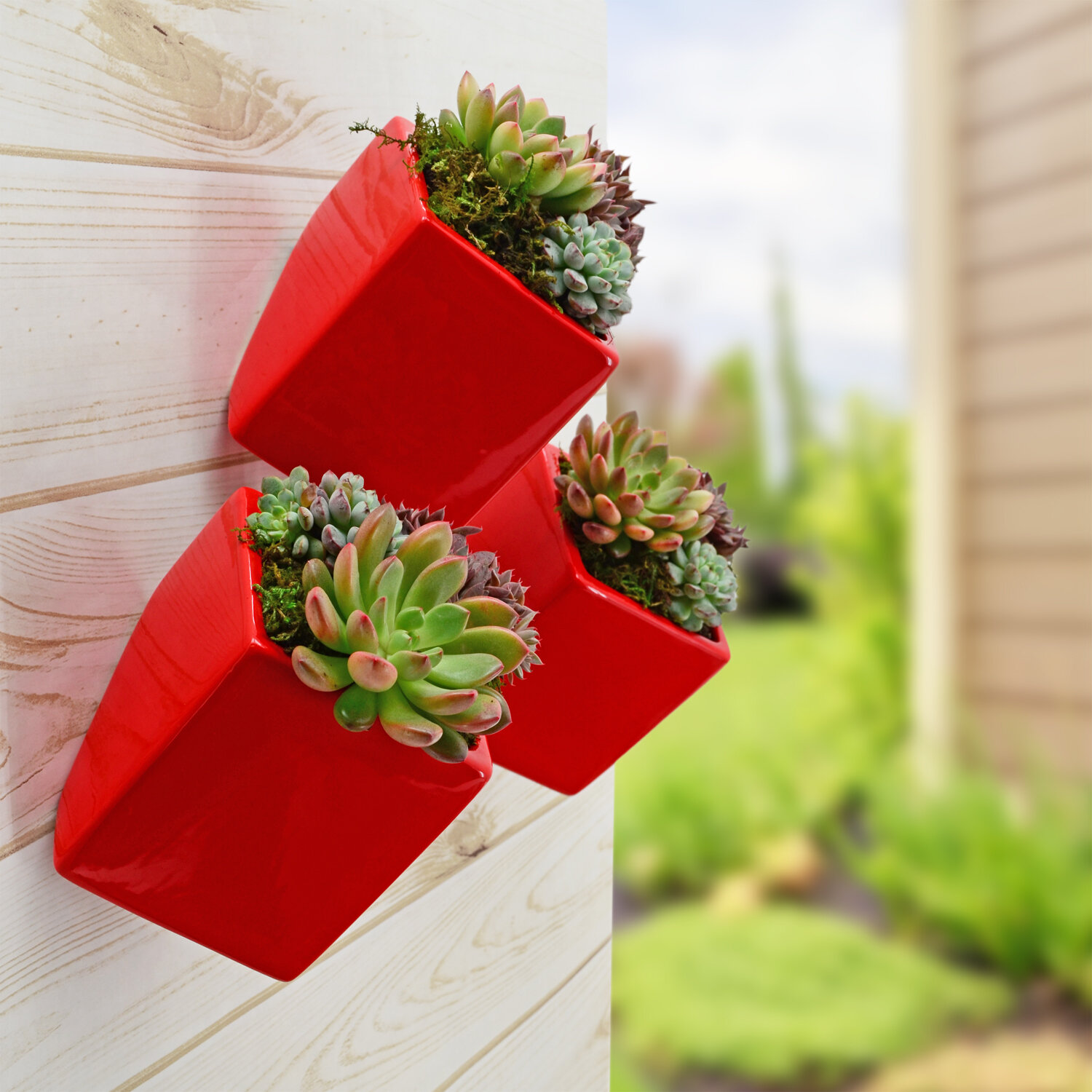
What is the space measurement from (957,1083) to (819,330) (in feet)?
6.00

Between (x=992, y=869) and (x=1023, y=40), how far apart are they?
189cm

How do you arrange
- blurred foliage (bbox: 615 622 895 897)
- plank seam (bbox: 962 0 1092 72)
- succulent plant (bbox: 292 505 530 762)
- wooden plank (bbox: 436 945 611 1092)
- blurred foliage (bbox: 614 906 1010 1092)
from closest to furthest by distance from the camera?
succulent plant (bbox: 292 505 530 762)
wooden plank (bbox: 436 945 611 1092)
plank seam (bbox: 962 0 1092 72)
blurred foliage (bbox: 614 906 1010 1092)
blurred foliage (bbox: 615 622 895 897)

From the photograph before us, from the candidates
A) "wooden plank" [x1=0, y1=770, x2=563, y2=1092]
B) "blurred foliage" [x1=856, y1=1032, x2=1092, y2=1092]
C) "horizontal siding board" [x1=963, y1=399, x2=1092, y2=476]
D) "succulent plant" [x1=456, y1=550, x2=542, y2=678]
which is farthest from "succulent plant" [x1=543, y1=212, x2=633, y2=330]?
"blurred foliage" [x1=856, y1=1032, x2=1092, y2=1092]

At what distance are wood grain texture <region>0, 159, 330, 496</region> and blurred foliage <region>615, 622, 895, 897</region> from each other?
86.8 inches

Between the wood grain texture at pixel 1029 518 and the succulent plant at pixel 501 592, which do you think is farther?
the wood grain texture at pixel 1029 518

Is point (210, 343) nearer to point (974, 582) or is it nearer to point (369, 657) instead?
point (369, 657)

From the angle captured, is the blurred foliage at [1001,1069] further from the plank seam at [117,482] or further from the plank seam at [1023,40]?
the plank seam at [117,482]

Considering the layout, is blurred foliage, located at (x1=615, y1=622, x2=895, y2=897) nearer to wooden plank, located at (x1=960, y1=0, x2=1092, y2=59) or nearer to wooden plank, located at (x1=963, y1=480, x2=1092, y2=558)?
wooden plank, located at (x1=963, y1=480, x2=1092, y2=558)

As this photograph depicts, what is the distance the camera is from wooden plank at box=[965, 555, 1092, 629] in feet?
7.46

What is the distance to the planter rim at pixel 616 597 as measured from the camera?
525 millimetres

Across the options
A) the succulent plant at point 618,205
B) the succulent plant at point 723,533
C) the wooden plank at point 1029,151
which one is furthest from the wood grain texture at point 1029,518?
the succulent plant at point 618,205

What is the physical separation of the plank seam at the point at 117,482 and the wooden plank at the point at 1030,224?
2.27 m

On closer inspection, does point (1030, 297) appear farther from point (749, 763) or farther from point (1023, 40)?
point (749, 763)

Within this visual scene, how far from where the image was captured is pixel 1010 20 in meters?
2.34
